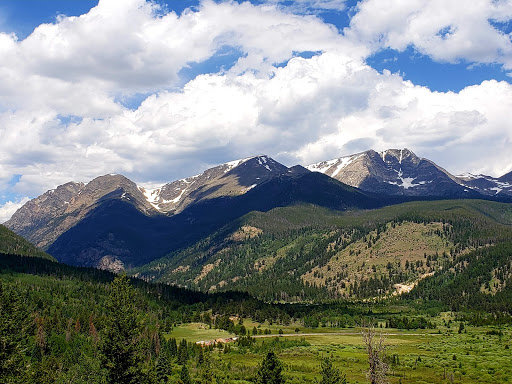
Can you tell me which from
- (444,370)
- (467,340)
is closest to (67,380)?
(444,370)

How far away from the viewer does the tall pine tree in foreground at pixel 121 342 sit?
51.4m

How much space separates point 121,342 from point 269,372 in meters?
21.6

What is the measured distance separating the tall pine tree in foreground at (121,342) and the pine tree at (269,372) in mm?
17762

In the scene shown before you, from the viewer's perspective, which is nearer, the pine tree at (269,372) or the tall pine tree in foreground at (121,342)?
the tall pine tree in foreground at (121,342)

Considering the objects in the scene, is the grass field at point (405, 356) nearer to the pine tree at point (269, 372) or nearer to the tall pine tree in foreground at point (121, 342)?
the pine tree at point (269, 372)

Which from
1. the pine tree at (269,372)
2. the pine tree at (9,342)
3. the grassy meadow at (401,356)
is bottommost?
the grassy meadow at (401,356)

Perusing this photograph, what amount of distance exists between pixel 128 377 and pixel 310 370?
82.6 meters

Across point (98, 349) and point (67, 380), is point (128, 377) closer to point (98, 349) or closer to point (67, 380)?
point (98, 349)

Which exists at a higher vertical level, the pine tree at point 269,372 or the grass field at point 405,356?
the pine tree at point 269,372

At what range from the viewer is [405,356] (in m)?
138

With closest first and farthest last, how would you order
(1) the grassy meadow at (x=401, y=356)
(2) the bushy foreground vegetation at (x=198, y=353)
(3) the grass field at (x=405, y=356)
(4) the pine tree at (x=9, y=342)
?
(4) the pine tree at (x=9, y=342) < (2) the bushy foreground vegetation at (x=198, y=353) < (3) the grass field at (x=405, y=356) < (1) the grassy meadow at (x=401, y=356)

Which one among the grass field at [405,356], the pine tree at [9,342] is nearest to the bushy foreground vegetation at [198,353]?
the pine tree at [9,342]

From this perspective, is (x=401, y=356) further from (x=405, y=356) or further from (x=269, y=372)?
(x=269, y=372)

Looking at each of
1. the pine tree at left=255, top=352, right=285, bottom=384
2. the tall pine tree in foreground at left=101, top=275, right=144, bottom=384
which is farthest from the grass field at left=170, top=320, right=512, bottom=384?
the tall pine tree in foreground at left=101, top=275, right=144, bottom=384
